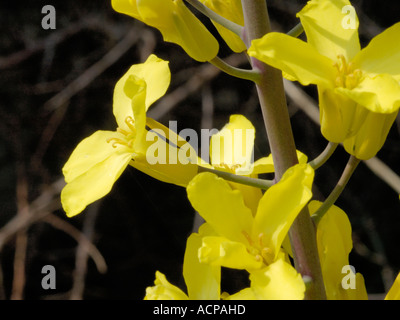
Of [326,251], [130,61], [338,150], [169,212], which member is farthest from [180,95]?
[326,251]

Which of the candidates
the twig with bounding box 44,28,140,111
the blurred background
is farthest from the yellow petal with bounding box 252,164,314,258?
the twig with bounding box 44,28,140,111

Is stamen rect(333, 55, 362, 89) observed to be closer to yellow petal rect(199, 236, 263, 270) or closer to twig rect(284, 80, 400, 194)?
yellow petal rect(199, 236, 263, 270)

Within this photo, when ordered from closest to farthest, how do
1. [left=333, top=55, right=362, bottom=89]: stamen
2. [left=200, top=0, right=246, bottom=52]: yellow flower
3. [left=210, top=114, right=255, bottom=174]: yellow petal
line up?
[left=333, top=55, right=362, bottom=89]: stamen, [left=200, top=0, right=246, bottom=52]: yellow flower, [left=210, top=114, right=255, bottom=174]: yellow petal

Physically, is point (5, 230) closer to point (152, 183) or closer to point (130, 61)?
point (152, 183)

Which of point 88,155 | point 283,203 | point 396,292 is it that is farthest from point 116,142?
point 396,292

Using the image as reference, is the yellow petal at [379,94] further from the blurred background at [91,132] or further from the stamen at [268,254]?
the blurred background at [91,132]

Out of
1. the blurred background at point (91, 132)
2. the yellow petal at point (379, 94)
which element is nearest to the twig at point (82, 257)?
the blurred background at point (91, 132)
